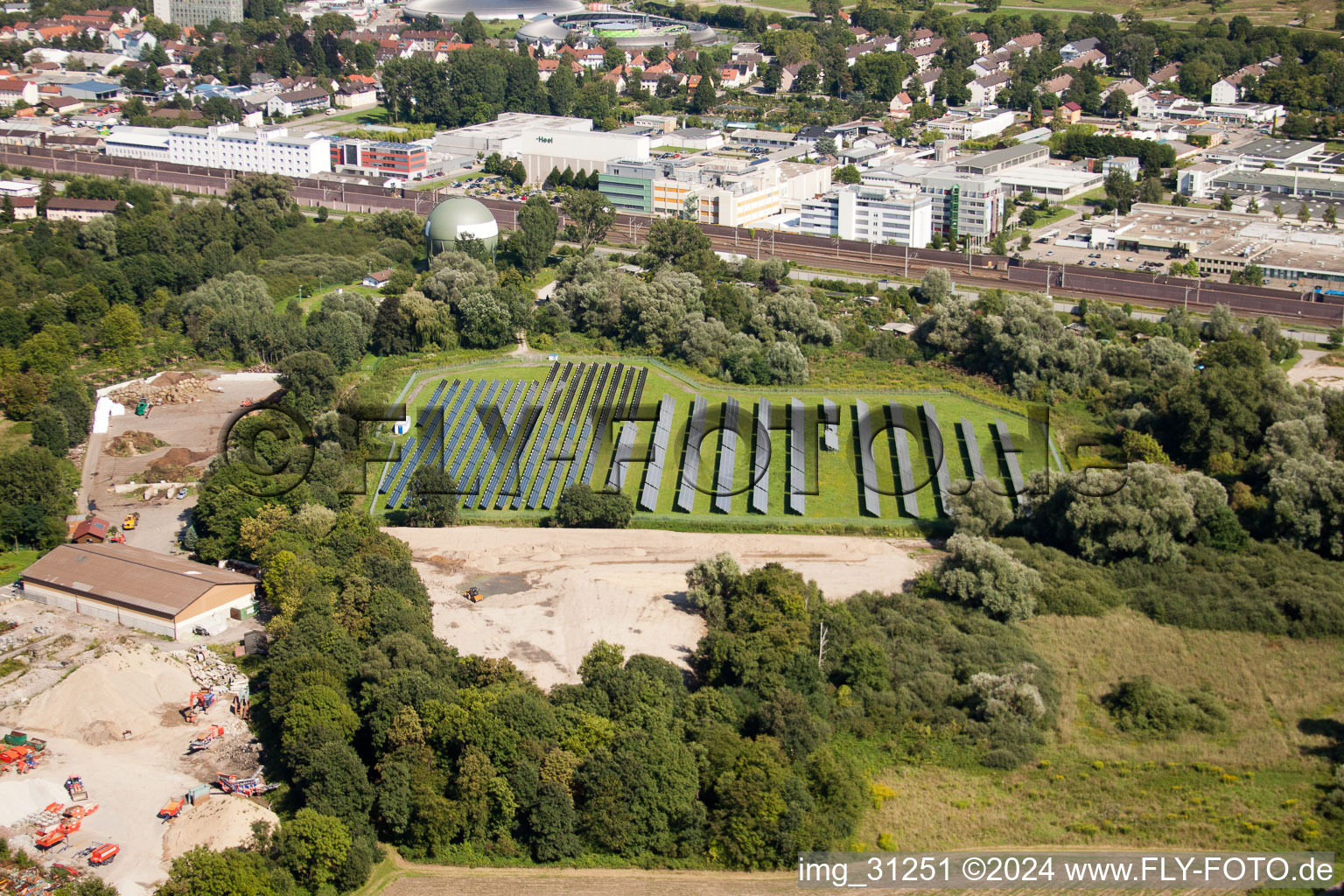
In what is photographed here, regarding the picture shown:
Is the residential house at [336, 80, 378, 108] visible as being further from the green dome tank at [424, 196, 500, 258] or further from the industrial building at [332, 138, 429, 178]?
the green dome tank at [424, 196, 500, 258]

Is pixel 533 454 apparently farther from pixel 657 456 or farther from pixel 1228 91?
pixel 1228 91

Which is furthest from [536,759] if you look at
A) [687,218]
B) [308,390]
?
[687,218]

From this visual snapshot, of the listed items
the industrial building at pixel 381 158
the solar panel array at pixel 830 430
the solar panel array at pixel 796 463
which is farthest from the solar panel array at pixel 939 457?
the industrial building at pixel 381 158

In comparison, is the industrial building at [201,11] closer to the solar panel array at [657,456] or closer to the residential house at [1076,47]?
the residential house at [1076,47]

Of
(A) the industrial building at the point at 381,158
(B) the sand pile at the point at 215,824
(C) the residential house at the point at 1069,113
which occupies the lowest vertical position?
(B) the sand pile at the point at 215,824

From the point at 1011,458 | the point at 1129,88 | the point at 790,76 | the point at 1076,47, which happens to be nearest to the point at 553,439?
the point at 1011,458

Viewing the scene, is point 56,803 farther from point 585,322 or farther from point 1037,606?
point 585,322
